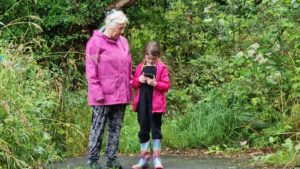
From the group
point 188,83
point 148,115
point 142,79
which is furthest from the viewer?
point 188,83

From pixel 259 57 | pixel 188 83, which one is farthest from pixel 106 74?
pixel 188 83

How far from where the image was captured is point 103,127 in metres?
6.44

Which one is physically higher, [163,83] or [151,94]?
[163,83]

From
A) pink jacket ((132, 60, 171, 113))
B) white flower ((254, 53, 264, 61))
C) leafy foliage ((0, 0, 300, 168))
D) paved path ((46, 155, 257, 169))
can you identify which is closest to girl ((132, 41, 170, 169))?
pink jacket ((132, 60, 171, 113))

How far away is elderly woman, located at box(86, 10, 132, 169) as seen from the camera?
6.27 metres

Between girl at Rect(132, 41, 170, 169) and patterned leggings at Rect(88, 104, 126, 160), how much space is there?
0.29 metres

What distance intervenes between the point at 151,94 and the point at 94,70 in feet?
2.58

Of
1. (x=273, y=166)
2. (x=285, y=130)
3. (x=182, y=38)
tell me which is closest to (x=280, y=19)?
(x=285, y=130)

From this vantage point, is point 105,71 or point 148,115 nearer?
point 105,71

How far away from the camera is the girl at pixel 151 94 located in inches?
257

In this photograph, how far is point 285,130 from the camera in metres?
7.87

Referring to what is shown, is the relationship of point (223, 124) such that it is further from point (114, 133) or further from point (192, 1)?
point (192, 1)

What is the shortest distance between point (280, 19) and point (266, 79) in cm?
A: 94

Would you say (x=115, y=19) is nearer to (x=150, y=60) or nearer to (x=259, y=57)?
(x=150, y=60)
